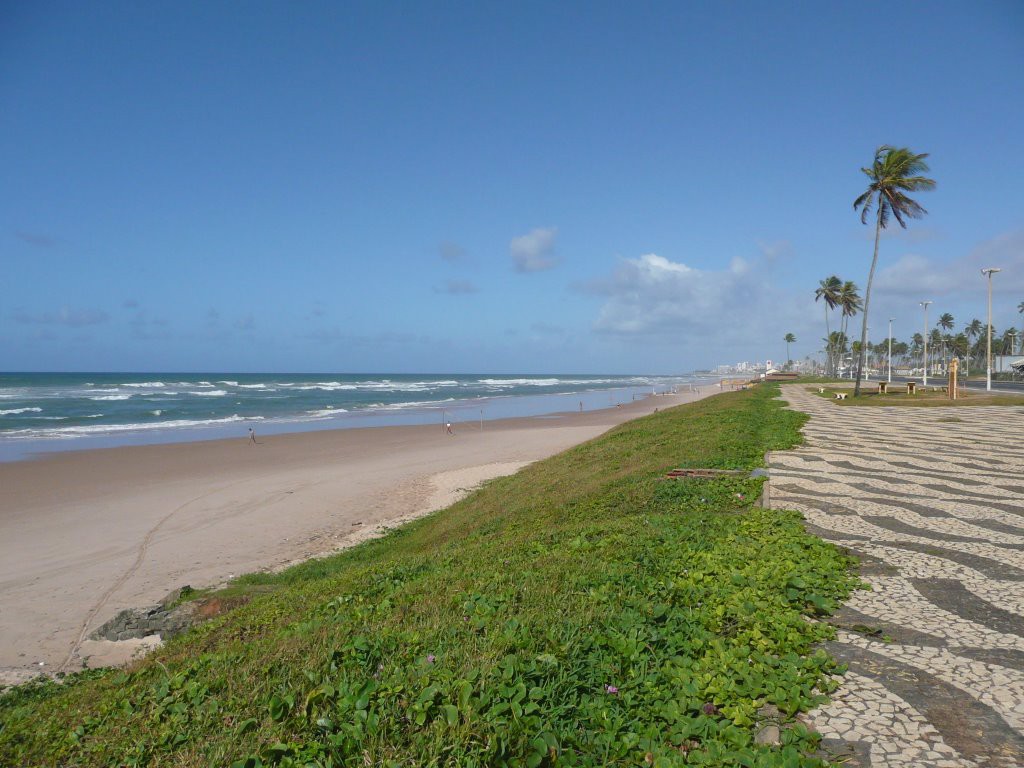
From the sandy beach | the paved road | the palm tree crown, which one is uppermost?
the palm tree crown

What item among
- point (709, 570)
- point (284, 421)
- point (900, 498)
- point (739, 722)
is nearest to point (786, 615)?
point (709, 570)

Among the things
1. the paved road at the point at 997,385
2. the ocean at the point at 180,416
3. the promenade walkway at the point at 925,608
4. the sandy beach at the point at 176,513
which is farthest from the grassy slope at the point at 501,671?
the paved road at the point at 997,385

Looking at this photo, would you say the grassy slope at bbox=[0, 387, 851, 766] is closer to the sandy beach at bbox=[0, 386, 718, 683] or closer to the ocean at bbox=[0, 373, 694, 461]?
the sandy beach at bbox=[0, 386, 718, 683]

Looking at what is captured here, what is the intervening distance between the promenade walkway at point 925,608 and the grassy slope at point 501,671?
0.22 meters

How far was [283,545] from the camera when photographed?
1137 centimetres

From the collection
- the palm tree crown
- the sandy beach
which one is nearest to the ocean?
the sandy beach

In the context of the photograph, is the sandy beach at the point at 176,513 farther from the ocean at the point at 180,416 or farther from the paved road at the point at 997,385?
the paved road at the point at 997,385

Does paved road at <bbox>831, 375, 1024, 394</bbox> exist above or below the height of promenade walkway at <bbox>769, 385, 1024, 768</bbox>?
above

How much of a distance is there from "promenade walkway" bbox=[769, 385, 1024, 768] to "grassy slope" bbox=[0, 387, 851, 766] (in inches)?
8.8

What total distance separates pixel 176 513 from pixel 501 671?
1383 centimetres

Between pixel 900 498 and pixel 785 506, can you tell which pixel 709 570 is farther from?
pixel 900 498

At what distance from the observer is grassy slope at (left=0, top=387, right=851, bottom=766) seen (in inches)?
101

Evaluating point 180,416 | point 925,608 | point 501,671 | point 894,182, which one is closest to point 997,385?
point 894,182

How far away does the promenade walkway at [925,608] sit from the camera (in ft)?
8.98
